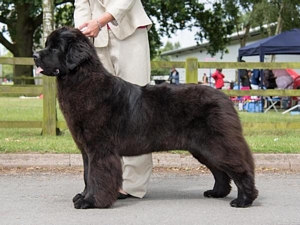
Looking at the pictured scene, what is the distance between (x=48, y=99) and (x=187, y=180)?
153 inches

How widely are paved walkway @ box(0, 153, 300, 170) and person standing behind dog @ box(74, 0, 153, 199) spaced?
1821 millimetres

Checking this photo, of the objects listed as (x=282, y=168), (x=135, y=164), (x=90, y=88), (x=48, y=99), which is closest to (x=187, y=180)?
(x=135, y=164)

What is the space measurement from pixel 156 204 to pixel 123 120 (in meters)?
0.93

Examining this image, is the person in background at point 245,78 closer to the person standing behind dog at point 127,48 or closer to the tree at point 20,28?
the tree at point 20,28

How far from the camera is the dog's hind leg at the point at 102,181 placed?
486cm

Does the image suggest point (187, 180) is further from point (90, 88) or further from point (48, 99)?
point (48, 99)

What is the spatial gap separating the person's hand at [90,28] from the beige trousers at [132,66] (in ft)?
1.56

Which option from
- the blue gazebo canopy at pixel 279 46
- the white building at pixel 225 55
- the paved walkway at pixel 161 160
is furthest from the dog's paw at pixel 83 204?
the white building at pixel 225 55

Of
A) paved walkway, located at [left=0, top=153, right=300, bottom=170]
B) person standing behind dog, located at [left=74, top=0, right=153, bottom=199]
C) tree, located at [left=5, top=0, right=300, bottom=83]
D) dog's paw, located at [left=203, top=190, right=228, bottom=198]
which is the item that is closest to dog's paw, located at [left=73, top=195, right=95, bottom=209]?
person standing behind dog, located at [left=74, top=0, right=153, bottom=199]

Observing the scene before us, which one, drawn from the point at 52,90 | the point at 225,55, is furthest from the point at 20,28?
the point at 225,55

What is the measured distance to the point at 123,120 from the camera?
4988mm

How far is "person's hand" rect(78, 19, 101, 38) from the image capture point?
5.12 m

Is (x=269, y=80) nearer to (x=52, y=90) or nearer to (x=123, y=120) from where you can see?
(x=52, y=90)

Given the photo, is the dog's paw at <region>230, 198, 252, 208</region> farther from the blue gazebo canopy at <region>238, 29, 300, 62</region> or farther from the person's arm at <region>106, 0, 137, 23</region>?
the blue gazebo canopy at <region>238, 29, 300, 62</region>
